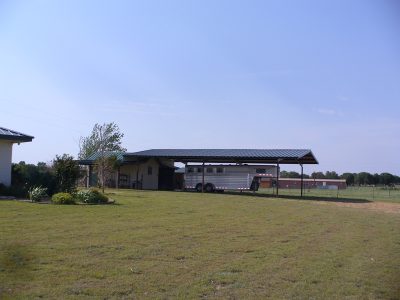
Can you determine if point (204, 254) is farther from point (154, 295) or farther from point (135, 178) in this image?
point (135, 178)

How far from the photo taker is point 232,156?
3822 cm

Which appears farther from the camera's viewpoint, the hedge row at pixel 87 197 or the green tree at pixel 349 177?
the green tree at pixel 349 177

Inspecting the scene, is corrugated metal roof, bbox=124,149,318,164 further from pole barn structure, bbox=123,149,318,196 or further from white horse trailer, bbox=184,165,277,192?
white horse trailer, bbox=184,165,277,192

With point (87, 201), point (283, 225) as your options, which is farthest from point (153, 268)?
point (87, 201)

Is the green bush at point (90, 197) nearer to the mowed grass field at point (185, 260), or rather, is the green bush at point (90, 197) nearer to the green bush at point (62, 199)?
the green bush at point (62, 199)

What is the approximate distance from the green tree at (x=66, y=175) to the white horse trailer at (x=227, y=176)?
20.0m

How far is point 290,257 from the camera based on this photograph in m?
9.05

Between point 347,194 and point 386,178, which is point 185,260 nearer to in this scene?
point 347,194

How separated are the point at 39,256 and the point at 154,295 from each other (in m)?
2.72

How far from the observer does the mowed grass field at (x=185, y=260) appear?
6.45m

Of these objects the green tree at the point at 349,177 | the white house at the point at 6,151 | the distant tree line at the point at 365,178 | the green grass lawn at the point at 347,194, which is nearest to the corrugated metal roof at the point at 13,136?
the white house at the point at 6,151

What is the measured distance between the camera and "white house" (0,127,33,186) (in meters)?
21.3

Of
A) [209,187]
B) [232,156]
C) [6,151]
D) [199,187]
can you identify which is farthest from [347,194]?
[6,151]

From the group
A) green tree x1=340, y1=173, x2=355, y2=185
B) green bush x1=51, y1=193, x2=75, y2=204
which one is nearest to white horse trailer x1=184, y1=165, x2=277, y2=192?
green bush x1=51, y1=193, x2=75, y2=204
